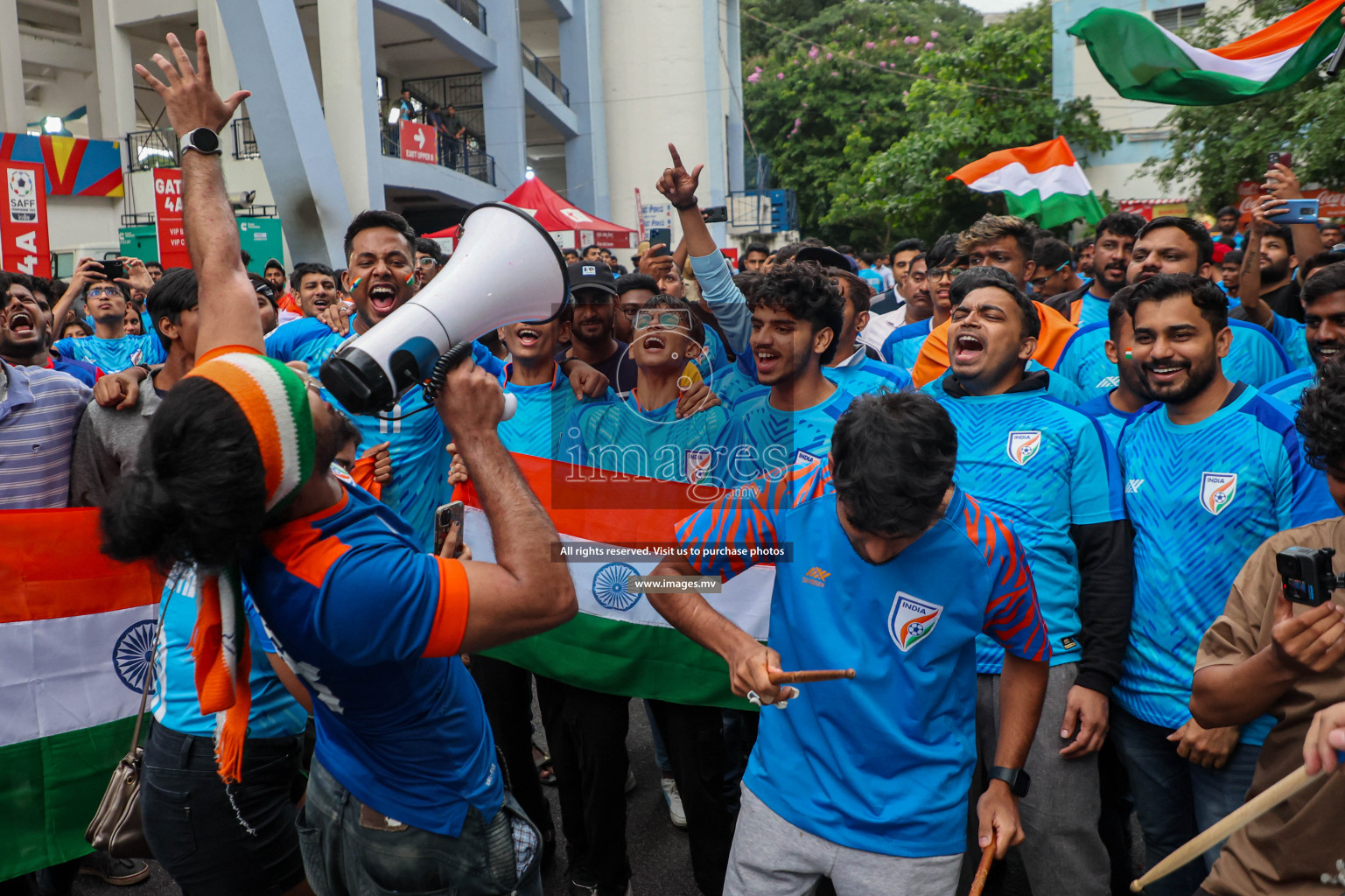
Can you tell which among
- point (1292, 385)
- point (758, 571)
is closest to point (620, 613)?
point (758, 571)

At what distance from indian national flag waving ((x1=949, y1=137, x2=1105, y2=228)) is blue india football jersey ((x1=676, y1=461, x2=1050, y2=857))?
9.89 metres

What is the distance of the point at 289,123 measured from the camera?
46.2 feet

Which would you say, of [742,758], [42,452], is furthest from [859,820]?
[42,452]

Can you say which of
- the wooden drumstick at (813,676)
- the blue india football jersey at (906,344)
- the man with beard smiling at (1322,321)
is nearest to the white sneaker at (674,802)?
the wooden drumstick at (813,676)

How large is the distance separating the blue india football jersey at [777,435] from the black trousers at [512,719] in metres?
1.27

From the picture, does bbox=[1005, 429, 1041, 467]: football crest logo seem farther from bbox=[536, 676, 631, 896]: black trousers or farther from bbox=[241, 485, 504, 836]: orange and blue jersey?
bbox=[241, 485, 504, 836]: orange and blue jersey

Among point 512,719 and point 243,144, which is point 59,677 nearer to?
point 512,719

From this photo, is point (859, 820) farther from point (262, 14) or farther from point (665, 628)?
point (262, 14)

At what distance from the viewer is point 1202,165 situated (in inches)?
582

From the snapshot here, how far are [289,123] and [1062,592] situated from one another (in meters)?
13.5

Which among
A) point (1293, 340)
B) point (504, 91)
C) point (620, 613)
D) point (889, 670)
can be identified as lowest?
point (620, 613)

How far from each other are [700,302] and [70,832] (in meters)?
3.64

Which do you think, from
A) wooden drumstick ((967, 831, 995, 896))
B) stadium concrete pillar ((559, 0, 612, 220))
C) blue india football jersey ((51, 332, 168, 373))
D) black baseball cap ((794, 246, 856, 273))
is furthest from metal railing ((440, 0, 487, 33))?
wooden drumstick ((967, 831, 995, 896))

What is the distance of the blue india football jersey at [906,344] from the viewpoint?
18.3 feet
